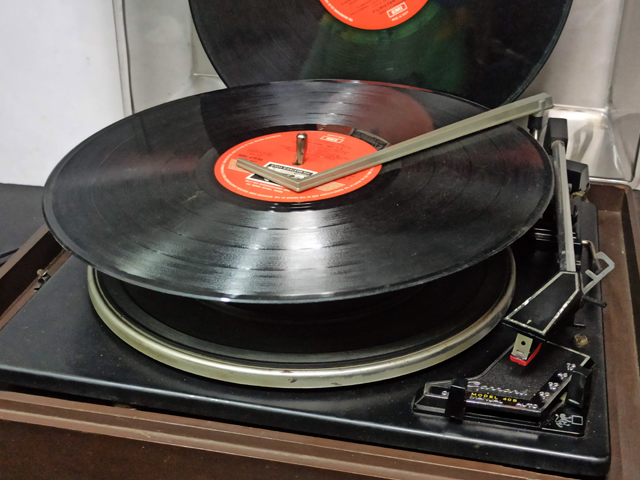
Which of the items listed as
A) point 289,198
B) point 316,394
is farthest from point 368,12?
point 316,394

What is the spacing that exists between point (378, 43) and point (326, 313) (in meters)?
0.56

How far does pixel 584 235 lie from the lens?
3.00ft

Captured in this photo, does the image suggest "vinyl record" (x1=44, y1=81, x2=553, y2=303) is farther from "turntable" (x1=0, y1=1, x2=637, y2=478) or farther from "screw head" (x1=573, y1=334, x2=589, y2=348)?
"screw head" (x1=573, y1=334, x2=589, y2=348)

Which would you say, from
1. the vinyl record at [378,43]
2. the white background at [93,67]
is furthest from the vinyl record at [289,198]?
the white background at [93,67]

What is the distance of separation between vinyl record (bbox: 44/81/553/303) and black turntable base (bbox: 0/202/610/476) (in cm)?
12

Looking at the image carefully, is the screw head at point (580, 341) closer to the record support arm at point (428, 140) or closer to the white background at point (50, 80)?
the record support arm at point (428, 140)

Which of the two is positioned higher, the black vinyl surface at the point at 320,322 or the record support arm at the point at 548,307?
the record support arm at the point at 548,307

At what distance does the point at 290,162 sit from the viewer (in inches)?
33.8

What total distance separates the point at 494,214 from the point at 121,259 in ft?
1.26

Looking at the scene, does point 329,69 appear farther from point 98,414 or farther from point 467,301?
point 98,414

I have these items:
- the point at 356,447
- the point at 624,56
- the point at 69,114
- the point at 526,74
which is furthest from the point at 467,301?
the point at 69,114

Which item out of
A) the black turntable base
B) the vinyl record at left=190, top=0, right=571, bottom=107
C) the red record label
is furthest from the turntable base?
the vinyl record at left=190, top=0, right=571, bottom=107

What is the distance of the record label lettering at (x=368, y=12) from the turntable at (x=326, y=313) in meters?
0.28

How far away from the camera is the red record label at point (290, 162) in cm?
77
